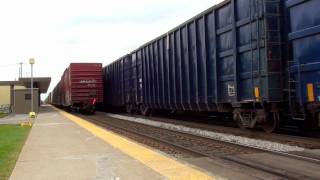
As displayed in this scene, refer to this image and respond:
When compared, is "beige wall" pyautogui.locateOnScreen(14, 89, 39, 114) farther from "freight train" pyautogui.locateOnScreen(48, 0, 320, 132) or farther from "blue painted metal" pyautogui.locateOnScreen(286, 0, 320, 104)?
"blue painted metal" pyautogui.locateOnScreen(286, 0, 320, 104)

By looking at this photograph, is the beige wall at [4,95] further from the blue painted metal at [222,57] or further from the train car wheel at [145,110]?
the blue painted metal at [222,57]

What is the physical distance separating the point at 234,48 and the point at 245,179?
7511 mm

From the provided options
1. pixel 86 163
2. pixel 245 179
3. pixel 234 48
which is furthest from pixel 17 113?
pixel 245 179

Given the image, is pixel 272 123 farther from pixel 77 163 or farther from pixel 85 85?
pixel 85 85

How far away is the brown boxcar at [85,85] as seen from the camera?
3847cm

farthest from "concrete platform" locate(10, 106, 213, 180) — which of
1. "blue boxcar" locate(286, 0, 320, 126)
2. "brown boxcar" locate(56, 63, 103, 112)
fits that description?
A: "brown boxcar" locate(56, 63, 103, 112)

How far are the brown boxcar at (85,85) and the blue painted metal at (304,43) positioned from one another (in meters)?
27.6

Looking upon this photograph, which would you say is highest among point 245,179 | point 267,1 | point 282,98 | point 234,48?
point 267,1

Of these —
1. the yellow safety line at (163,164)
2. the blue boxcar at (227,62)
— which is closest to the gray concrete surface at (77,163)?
the yellow safety line at (163,164)

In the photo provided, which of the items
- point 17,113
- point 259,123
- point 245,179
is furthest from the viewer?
point 17,113

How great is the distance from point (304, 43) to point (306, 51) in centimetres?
20

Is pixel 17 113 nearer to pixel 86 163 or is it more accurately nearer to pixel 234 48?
pixel 234 48

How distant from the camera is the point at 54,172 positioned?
29.2 feet

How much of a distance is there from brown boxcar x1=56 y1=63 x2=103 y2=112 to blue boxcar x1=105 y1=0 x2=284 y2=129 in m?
14.3
